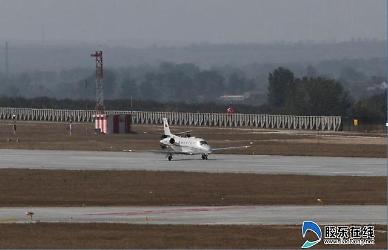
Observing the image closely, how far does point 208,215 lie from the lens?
183ft

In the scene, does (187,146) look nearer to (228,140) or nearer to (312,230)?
(228,140)

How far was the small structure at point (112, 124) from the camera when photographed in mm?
138500

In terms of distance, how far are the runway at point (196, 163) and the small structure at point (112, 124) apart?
33565 mm

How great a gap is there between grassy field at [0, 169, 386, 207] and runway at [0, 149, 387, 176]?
4.54 metres

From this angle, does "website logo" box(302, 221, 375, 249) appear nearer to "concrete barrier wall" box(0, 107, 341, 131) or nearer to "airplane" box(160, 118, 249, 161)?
"airplane" box(160, 118, 249, 161)

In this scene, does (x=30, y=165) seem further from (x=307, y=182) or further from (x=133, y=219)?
(x=133, y=219)

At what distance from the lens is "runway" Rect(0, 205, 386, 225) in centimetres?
5312

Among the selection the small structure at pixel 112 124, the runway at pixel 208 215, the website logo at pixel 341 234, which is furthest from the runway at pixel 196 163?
the small structure at pixel 112 124

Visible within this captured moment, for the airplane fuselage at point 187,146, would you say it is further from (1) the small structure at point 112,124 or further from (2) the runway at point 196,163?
(1) the small structure at point 112,124

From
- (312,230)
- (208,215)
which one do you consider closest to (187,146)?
(208,215)

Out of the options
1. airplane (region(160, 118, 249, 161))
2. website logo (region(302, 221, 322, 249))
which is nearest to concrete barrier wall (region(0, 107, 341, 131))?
airplane (region(160, 118, 249, 161))

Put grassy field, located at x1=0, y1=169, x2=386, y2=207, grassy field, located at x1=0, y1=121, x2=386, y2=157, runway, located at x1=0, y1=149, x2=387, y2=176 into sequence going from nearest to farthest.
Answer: grassy field, located at x1=0, y1=169, x2=386, y2=207, runway, located at x1=0, y1=149, x2=387, y2=176, grassy field, located at x1=0, y1=121, x2=386, y2=157

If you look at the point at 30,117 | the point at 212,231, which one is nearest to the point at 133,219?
the point at 212,231

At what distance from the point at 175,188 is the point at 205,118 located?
3889 inches
